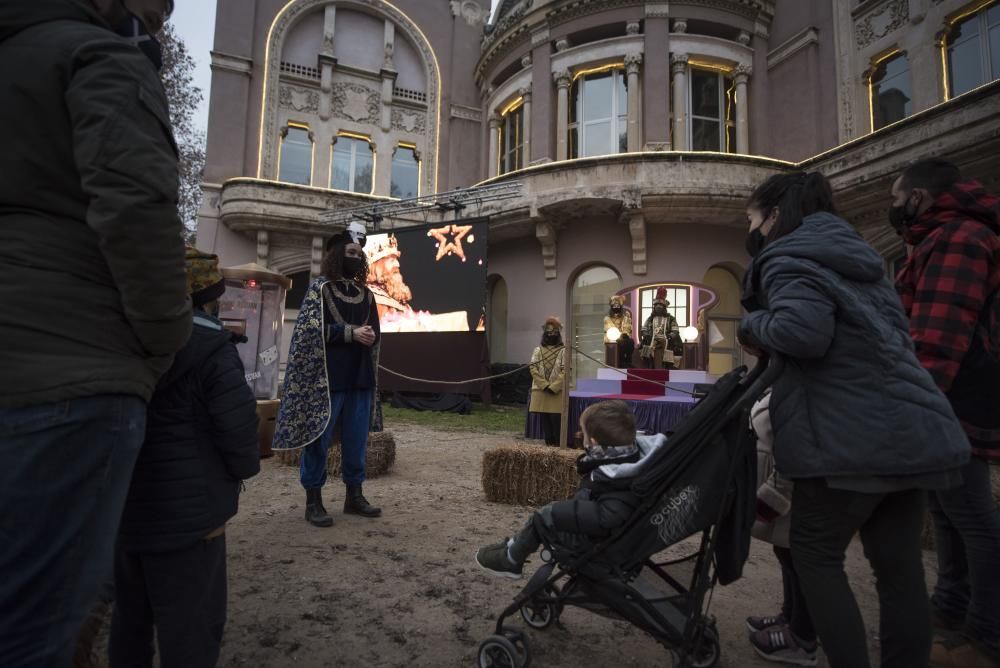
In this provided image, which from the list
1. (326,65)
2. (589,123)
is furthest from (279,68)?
(589,123)

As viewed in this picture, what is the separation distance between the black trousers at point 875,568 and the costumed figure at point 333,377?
2.97 metres

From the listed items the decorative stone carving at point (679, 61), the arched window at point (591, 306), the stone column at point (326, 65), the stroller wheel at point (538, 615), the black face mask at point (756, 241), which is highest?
the stone column at point (326, 65)

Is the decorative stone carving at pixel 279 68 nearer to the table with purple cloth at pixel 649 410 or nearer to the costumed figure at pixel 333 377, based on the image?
the table with purple cloth at pixel 649 410

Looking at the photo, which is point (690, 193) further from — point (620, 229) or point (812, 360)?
point (812, 360)

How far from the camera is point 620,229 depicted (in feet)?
43.0

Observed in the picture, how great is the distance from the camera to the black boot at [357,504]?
396 cm

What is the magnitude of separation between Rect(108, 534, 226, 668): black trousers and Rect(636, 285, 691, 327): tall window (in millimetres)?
11355

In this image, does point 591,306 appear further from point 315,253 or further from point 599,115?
point 315,253

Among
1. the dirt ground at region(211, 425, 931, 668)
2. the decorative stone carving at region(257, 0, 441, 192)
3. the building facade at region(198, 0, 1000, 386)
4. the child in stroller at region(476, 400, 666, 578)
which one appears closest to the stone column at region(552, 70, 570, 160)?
the building facade at region(198, 0, 1000, 386)

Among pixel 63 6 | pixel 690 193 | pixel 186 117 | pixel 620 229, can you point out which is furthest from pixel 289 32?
pixel 63 6

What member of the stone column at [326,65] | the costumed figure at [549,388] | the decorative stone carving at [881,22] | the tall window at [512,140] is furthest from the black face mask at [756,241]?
the stone column at [326,65]

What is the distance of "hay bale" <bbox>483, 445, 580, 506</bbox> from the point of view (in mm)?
4316

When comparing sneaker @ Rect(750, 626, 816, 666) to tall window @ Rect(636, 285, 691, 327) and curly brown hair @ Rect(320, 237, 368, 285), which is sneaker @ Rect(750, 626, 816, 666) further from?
tall window @ Rect(636, 285, 691, 327)

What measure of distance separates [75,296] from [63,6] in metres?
0.67
